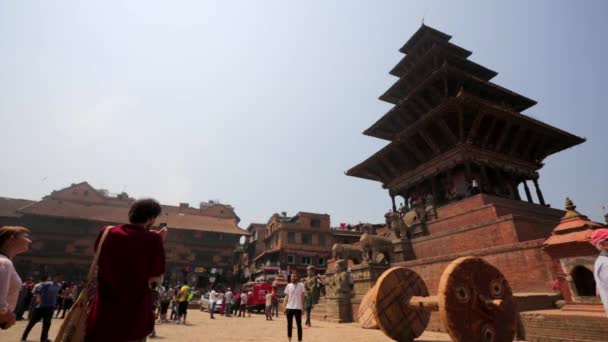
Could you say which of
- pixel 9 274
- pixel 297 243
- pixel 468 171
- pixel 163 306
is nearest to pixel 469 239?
pixel 468 171

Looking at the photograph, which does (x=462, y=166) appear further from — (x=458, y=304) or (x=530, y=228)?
(x=458, y=304)

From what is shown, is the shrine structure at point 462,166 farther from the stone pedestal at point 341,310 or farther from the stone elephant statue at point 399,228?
the stone pedestal at point 341,310

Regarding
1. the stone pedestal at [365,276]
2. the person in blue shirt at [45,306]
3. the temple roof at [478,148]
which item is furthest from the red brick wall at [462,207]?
the person in blue shirt at [45,306]

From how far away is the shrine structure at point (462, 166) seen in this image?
11.9 meters

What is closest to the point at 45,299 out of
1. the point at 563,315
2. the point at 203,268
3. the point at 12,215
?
the point at 563,315

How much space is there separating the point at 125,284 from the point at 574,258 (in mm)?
9465

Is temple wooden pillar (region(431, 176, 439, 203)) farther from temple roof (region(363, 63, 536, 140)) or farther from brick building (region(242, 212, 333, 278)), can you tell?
brick building (region(242, 212, 333, 278))

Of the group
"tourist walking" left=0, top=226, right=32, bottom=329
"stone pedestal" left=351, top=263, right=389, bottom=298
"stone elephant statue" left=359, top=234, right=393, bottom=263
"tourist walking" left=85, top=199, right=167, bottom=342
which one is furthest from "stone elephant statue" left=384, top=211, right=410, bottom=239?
"tourist walking" left=0, top=226, right=32, bottom=329

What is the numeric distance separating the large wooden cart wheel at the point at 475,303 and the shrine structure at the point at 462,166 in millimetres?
5203

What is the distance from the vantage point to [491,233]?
1267 centimetres

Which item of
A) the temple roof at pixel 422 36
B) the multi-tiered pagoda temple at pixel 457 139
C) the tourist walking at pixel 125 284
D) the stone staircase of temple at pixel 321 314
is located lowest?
the stone staircase of temple at pixel 321 314

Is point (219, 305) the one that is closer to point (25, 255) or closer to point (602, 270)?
point (602, 270)

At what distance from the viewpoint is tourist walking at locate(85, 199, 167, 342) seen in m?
2.02

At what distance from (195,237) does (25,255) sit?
16.5m
